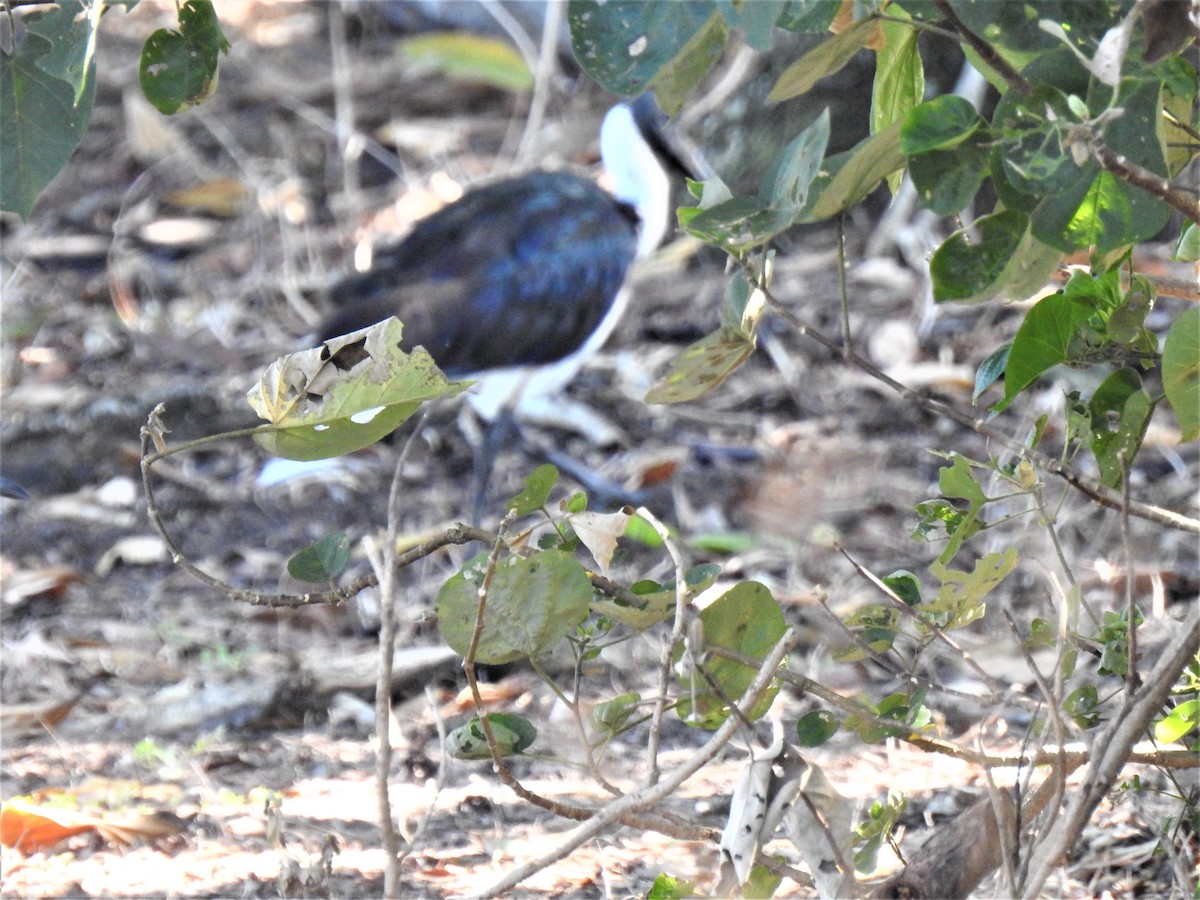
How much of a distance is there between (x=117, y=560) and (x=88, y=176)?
9.33 feet

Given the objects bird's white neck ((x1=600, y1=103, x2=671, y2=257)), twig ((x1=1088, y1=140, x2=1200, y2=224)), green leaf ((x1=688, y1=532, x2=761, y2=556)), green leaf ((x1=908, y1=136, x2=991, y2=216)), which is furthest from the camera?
bird's white neck ((x1=600, y1=103, x2=671, y2=257))

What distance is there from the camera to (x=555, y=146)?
21.1ft

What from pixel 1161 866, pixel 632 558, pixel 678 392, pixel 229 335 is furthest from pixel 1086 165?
pixel 229 335

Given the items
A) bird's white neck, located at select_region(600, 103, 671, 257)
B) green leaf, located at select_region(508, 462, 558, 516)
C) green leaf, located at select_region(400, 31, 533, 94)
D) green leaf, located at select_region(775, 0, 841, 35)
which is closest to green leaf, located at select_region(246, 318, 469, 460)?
green leaf, located at select_region(508, 462, 558, 516)

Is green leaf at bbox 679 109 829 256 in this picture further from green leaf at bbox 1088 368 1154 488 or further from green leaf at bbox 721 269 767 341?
green leaf at bbox 1088 368 1154 488

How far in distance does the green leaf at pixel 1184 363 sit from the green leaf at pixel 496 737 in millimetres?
700

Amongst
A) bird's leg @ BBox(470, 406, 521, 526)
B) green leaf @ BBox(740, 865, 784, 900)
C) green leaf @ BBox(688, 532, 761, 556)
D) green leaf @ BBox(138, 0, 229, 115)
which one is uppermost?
green leaf @ BBox(138, 0, 229, 115)

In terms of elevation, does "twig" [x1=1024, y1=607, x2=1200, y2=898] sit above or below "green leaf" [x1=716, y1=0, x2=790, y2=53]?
below

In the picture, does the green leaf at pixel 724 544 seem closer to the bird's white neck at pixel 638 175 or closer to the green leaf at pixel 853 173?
the bird's white neck at pixel 638 175

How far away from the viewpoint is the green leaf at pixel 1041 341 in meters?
1.40

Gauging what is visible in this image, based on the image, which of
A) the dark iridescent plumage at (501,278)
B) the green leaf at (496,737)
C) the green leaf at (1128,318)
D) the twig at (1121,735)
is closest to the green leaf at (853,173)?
the green leaf at (1128,318)

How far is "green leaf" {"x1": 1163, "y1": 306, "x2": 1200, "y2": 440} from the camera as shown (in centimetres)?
125

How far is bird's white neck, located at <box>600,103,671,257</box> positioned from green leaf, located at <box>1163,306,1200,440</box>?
402cm

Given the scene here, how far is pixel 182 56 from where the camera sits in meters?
1.56
